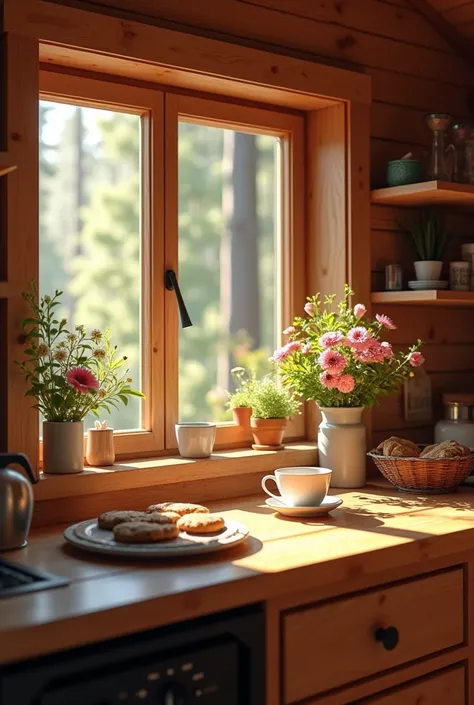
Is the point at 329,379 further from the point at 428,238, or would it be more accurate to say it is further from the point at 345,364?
the point at 428,238

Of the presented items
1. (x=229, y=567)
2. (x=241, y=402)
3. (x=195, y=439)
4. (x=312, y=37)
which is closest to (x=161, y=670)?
(x=229, y=567)

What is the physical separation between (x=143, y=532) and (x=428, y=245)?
1.39 metres

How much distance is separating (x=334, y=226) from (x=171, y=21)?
2.47 feet

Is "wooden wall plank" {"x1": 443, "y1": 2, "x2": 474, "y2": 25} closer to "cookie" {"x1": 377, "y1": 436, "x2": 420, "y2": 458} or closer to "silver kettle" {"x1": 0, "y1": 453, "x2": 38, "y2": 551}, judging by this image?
"cookie" {"x1": 377, "y1": 436, "x2": 420, "y2": 458}

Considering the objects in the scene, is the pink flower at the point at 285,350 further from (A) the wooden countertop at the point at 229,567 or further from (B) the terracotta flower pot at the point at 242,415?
(A) the wooden countertop at the point at 229,567

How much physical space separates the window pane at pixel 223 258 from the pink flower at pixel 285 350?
0.66 ft

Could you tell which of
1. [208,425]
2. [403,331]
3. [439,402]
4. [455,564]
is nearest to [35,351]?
[208,425]

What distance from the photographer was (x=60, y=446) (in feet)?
7.21

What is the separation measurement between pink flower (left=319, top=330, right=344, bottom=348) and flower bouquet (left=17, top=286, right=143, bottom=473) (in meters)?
0.50

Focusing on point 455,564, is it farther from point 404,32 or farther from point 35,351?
point 404,32

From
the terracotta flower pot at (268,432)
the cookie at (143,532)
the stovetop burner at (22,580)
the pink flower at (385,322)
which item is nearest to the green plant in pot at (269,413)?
the terracotta flower pot at (268,432)

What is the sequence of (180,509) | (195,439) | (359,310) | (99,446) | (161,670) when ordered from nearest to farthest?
1. (161,670)
2. (180,509)
3. (99,446)
4. (195,439)
5. (359,310)

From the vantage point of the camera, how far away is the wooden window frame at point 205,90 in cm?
211

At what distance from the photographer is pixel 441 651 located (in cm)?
211
